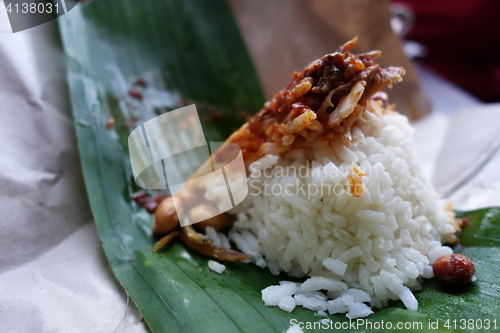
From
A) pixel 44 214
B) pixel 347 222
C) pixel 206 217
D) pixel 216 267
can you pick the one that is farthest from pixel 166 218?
pixel 347 222

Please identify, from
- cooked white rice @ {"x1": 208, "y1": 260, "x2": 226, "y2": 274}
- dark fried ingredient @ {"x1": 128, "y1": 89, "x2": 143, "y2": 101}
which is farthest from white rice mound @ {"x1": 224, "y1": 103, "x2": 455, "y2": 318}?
dark fried ingredient @ {"x1": 128, "y1": 89, "x2": 143, "y2": 101}

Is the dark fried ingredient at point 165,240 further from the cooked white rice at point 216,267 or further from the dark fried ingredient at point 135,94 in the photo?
the dark fried ingredient at point 135,94

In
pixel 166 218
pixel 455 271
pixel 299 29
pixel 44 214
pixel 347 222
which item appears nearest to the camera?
pixel 455 271

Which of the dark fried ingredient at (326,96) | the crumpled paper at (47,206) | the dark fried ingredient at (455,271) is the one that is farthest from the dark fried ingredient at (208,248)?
the dark fried ingredient at (455,271)

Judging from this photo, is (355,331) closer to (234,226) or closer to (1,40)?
(234,226)

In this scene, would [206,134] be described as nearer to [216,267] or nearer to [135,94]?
[135,94]

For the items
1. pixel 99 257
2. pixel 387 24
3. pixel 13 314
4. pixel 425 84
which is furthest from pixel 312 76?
pixel 425 84
